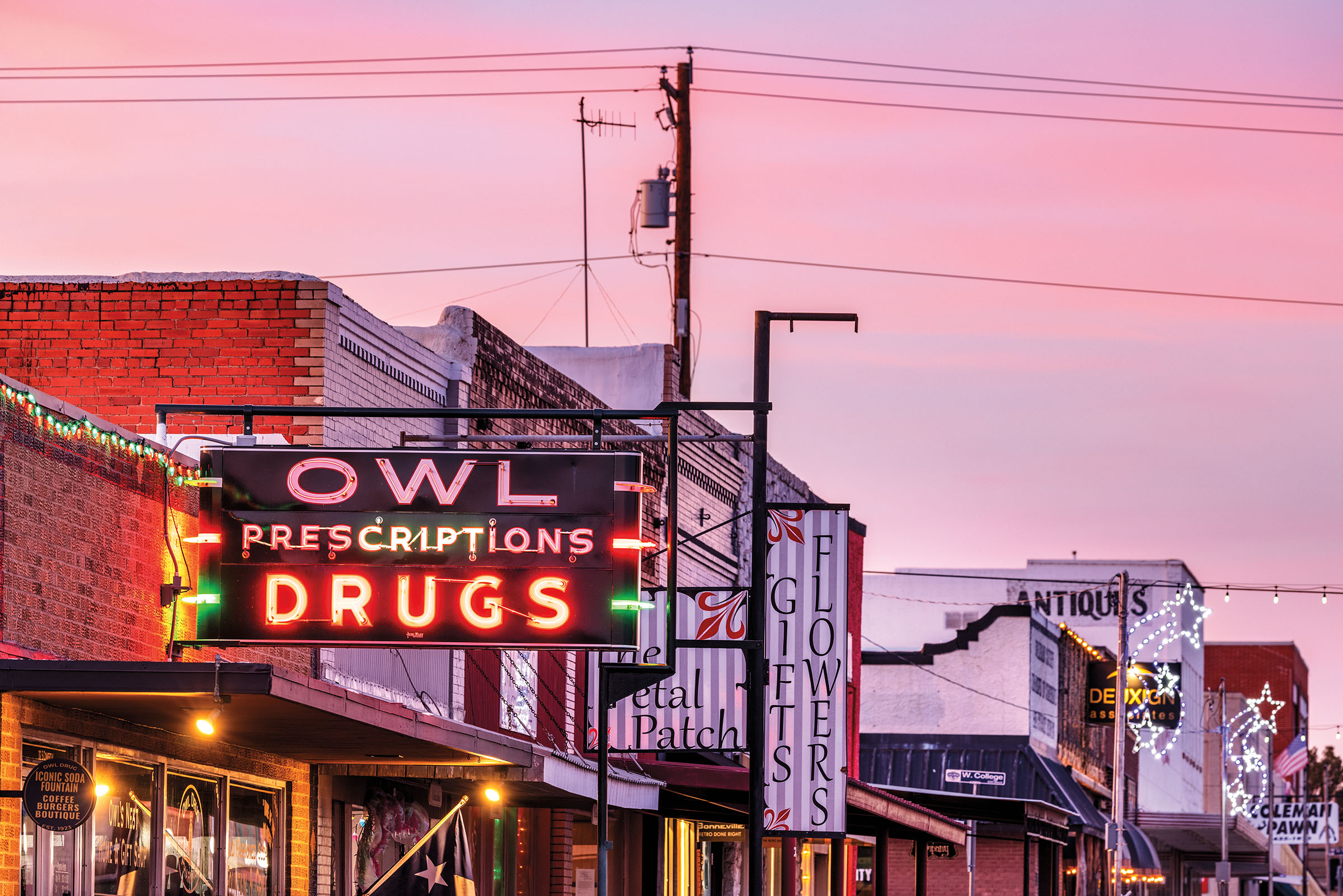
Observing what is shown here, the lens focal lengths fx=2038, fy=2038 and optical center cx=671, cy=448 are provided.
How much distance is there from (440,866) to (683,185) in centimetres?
2323

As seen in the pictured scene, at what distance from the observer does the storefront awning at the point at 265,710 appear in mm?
12141

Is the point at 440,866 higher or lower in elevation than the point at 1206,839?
higher

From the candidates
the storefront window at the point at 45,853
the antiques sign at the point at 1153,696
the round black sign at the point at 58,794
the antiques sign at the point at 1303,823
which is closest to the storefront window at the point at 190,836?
the storefront window at the point at 45,853

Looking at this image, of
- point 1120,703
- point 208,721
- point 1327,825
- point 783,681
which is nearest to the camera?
point 208,721

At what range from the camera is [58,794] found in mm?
12453

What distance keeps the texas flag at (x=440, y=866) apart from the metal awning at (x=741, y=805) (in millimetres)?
8977

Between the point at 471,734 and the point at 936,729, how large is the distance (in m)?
35.7

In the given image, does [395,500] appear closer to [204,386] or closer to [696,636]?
A: [204,386]

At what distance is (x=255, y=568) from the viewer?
1375 cm

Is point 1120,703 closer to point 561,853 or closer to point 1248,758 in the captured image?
point 561,853

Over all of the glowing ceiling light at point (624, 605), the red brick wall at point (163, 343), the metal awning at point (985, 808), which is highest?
the red brick wall at point (163, 343)

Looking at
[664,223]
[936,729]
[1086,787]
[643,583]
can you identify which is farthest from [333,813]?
[1086,787]

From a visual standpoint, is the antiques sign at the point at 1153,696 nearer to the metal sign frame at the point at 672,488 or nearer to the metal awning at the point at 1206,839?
the metal awning at the point at 1206,839

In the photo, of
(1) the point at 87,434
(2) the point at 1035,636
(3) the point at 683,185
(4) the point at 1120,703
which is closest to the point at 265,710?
(1) the point at 87,434
